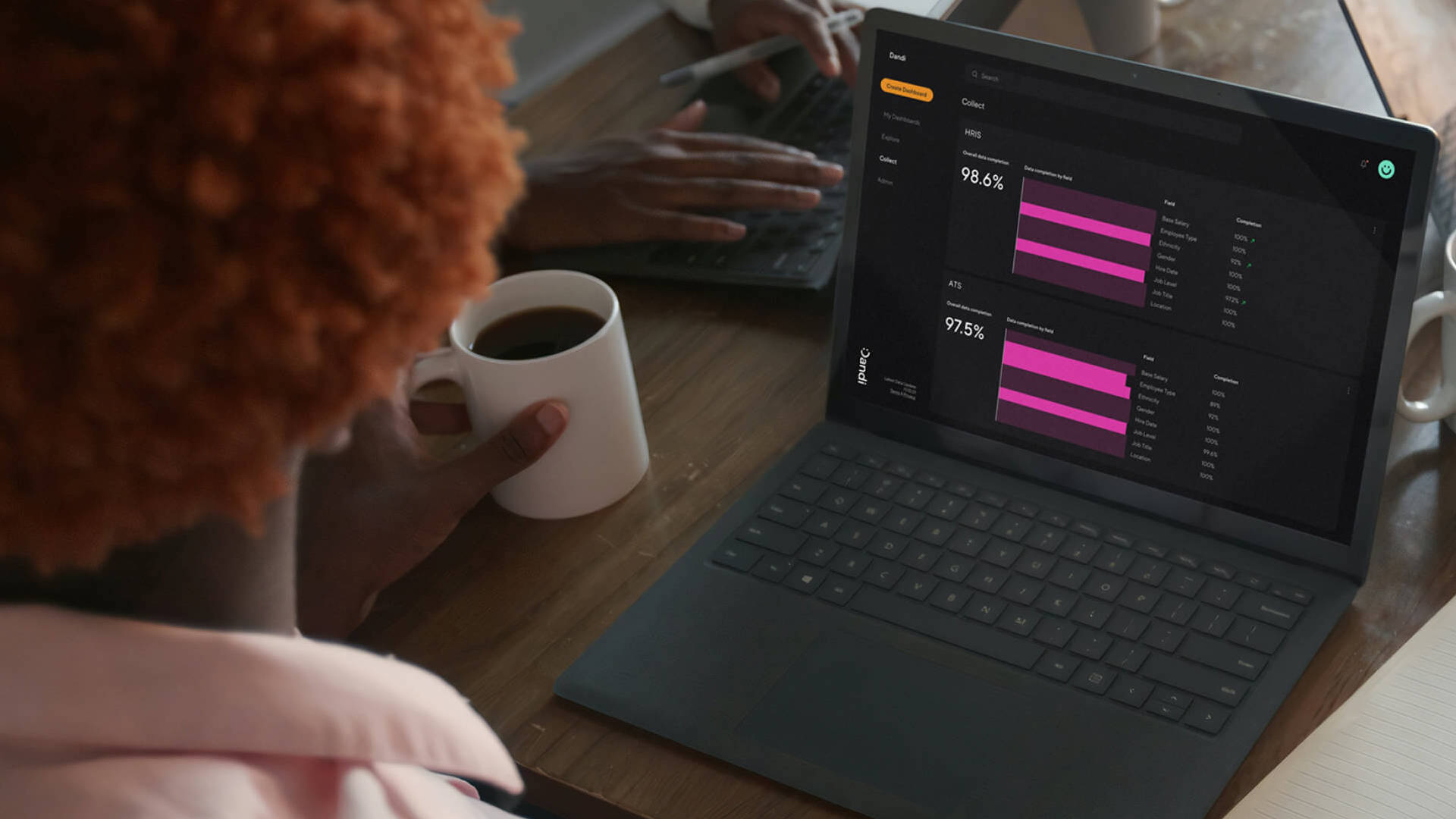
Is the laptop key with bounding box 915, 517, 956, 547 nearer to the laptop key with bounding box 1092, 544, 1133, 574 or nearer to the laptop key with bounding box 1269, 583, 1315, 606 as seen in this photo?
the laptop key with bounding box 1092, 544, 1133, 574

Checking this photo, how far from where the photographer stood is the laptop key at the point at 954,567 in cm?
85

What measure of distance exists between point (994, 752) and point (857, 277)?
35 cm

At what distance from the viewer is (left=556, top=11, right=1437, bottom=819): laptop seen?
75cm

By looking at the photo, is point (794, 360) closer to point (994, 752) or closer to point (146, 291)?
point (994, 752)

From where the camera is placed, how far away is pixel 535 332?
97 cm

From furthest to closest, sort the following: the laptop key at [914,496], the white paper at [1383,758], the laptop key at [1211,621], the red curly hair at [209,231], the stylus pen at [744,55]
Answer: the stylus pen at [744,55], the laptop key at [914,496], the laptop key at [1211,621], the white paper at [1383,758], the red curly hair at [209,231]

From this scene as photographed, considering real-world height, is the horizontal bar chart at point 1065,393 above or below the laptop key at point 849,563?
above

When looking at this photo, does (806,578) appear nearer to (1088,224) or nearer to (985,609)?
(985,609)

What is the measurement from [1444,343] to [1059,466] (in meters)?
0.27

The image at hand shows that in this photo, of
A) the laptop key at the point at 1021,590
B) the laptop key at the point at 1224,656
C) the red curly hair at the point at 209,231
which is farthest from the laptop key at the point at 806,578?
the red curly hair at the point at 209,231

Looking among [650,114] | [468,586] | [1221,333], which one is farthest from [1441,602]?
[650,114]

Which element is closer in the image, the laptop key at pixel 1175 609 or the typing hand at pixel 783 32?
the laptop key at pixel 1175 609

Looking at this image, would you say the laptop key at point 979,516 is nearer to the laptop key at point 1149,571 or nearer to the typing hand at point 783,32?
the laptop key at point 1149,571

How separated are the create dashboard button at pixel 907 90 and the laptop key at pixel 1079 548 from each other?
0.30 metres
